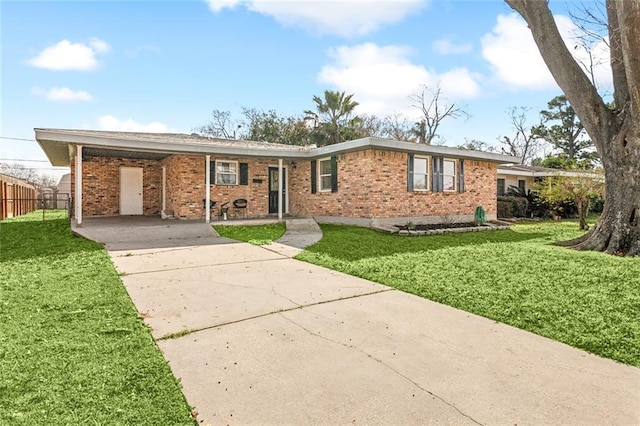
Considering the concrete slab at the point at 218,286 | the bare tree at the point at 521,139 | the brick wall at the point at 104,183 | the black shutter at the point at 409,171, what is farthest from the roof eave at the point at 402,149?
the bare tree at the point at 521,139

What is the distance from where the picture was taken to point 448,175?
14.0 m

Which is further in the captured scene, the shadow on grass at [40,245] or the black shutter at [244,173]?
the black shutter at [244,173]

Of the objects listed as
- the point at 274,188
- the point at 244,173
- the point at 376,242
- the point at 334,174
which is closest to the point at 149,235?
the point at 244,173

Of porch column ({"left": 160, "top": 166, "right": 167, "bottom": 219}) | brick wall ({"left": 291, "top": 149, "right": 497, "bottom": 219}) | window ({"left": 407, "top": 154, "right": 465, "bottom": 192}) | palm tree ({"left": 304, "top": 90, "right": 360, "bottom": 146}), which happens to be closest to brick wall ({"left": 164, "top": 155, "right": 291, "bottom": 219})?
porch column ({"left": 160, "top": 166, "right": 167, "bottom": 219})

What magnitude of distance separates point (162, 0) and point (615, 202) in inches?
432

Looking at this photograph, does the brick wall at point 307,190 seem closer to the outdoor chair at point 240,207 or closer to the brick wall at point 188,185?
the brick wall at point 188,185

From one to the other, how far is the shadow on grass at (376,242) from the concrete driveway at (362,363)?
278 cm

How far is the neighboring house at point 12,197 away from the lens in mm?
16500

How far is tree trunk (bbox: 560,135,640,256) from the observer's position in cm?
783

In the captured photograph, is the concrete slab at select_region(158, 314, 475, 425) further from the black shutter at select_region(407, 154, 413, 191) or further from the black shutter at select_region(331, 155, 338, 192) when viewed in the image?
the black shutter at select_region(407, 154, 413, 191)

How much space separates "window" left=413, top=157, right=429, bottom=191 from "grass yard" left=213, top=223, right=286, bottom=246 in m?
5.12

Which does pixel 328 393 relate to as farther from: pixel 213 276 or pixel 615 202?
pixel 615 202

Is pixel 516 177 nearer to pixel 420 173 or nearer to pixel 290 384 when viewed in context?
pixel 420 173

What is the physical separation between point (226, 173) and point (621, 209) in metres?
12.0
